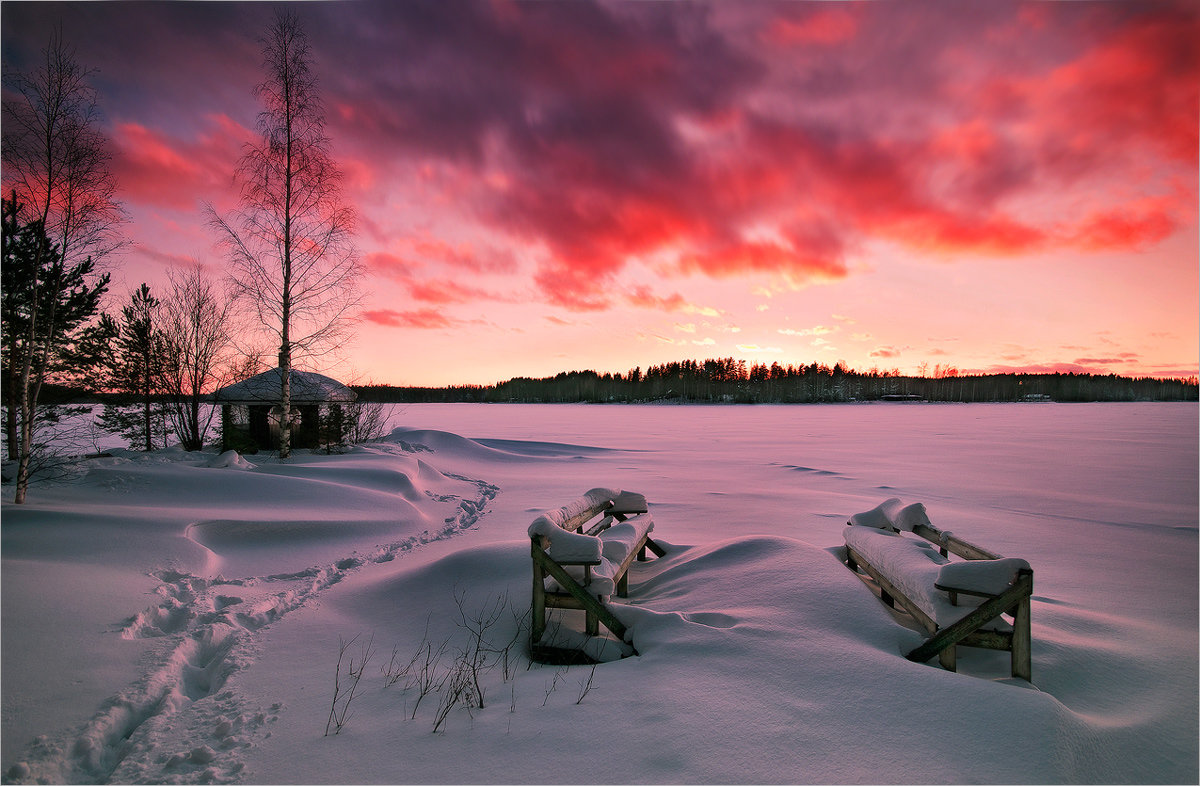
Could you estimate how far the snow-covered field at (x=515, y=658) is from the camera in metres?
2.76

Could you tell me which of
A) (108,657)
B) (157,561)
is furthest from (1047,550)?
(157,561)

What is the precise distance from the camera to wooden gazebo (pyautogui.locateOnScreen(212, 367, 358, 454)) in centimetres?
1509

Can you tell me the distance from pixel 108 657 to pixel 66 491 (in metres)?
6.26

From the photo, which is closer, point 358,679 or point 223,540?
point 358,679

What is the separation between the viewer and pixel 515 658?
412cm

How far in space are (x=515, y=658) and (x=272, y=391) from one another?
14.7m

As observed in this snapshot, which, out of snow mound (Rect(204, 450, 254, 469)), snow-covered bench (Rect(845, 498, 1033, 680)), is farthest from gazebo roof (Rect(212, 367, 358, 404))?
snow-covered bench (Rect(845, 498, 1033, 680))

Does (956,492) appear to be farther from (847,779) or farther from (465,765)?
(465,765)

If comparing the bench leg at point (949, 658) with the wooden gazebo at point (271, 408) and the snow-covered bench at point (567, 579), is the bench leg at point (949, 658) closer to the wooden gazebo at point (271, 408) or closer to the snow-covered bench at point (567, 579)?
the snow-covered bench at point (567, 579)

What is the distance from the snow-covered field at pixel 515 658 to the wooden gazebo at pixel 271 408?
606 cm

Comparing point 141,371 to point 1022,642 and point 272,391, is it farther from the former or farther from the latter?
point 1022,642

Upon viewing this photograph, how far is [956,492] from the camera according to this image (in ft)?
39.2

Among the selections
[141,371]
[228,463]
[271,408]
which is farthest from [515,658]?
[141,371]

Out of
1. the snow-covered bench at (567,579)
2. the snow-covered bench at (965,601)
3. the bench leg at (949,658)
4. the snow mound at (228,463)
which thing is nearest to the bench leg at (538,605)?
the snow-covered bench at (567,579)
